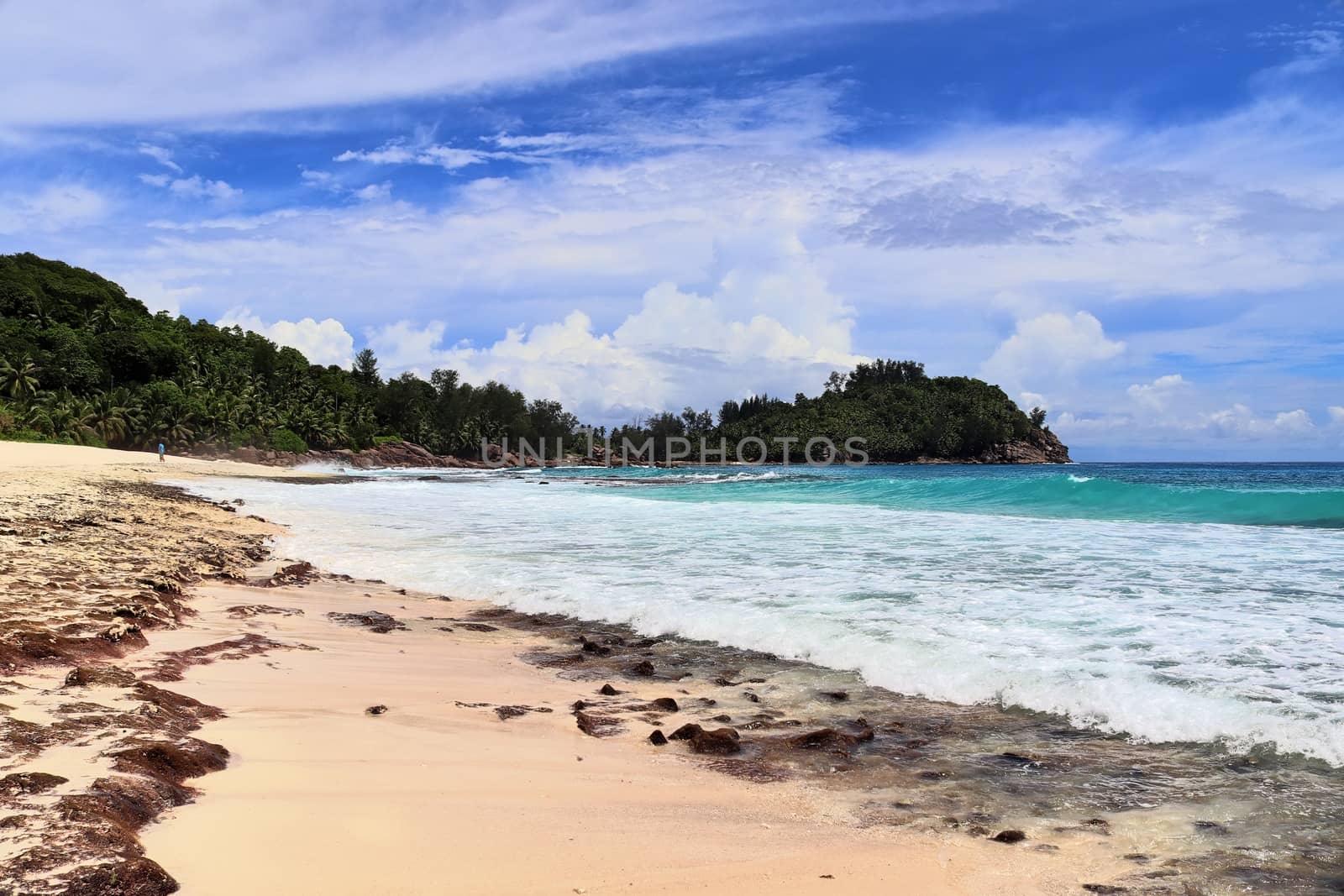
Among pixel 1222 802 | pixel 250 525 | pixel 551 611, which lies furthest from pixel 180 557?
pixel 1222 802

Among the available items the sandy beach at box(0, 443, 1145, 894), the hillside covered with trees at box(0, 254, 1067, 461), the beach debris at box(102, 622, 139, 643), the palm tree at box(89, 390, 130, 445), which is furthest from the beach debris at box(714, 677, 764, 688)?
the palm tree at box(89, 390, 130, 445)

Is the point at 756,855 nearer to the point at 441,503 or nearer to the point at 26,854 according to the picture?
the point at 26,854

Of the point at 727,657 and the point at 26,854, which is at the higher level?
the point at 26,854

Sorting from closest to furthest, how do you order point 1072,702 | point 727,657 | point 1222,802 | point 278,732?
point 1222,802 < point 278,732 < point 1072,702 < point 727,657

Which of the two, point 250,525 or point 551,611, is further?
point 250,525

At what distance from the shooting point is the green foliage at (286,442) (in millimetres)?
75750

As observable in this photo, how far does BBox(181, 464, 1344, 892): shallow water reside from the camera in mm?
3863

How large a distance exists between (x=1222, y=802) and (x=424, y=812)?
11.3ft

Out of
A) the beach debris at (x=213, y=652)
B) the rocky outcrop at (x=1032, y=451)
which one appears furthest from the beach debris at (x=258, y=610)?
the rocky outcrop at (x=1032, y=451)

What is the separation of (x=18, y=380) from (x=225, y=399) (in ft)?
52.7

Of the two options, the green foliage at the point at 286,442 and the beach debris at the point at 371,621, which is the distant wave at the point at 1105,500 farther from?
the green foliage at the point at 286,442

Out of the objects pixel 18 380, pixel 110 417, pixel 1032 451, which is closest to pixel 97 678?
pixel 110 417

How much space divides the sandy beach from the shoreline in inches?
0.6

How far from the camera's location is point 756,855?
3.06 m
